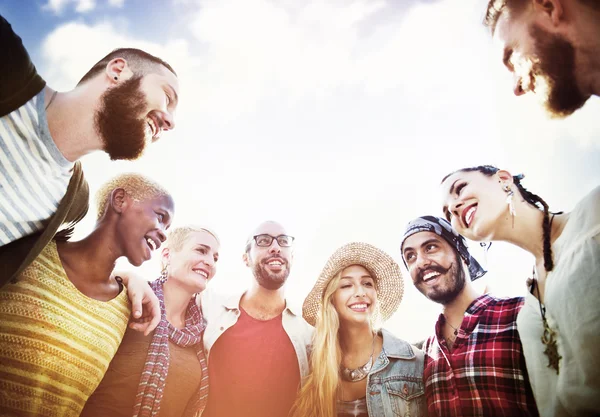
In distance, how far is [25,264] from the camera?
116 inches

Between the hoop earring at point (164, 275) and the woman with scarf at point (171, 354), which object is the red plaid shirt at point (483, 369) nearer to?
the woman with scarf at point (171, 354)

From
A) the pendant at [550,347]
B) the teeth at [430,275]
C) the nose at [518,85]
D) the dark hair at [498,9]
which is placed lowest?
the pendant at [550,347]

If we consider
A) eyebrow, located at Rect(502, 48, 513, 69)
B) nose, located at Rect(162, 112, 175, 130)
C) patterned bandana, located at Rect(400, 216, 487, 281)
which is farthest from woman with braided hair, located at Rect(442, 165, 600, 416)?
nose, located at Rect(162, 112, 175, 130)

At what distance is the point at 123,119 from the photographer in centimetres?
338

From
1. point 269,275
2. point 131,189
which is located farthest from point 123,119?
point 269,275

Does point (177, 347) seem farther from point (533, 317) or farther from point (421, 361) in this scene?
point (533, 317)

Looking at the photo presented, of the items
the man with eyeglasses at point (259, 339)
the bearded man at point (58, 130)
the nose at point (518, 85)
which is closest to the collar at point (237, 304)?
the man with eyeglasses at point (259, 339)

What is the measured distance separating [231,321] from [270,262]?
0.75 metres

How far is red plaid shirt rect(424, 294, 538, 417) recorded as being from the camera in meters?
2.82

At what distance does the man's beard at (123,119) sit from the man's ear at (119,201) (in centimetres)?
39

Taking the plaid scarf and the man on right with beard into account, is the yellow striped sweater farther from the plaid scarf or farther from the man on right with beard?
the man on right with beard

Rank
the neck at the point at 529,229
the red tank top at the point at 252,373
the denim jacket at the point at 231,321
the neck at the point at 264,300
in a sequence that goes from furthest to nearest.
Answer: the neck at the point at 264,300, the denim jacket at the point at 231,321, the red tank top at the point at 252,373, the neck at the point at 529,229

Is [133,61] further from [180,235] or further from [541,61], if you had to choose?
[541,61]

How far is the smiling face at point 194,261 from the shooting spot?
3879 millimetres
